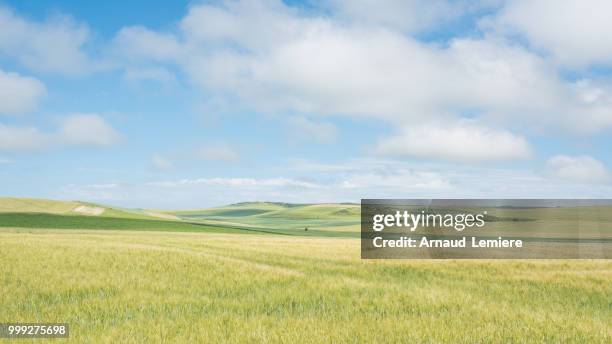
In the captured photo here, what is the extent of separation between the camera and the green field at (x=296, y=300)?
8.39m

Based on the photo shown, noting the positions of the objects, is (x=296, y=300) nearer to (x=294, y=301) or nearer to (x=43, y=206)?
(x=294, y=301)

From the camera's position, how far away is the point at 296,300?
11727 mm

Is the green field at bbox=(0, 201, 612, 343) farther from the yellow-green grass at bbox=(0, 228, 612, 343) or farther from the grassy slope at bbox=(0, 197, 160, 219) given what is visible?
the grassy slope at bbox=(0, 197, 160, 219)

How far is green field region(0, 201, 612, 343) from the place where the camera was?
8391mm

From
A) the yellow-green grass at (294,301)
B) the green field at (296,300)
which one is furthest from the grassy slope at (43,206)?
the yellow-green grass at (294,301)

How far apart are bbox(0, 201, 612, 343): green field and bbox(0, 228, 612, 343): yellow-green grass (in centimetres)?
3

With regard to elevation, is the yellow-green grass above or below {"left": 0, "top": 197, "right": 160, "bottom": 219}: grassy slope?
below

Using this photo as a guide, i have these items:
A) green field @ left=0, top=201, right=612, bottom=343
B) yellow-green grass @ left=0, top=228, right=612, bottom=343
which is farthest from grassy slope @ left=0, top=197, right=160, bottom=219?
yellow-green grass @ left=0, top=228, right=612, bottom=343

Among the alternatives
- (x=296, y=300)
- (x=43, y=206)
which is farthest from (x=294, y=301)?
(x=43, y=206)

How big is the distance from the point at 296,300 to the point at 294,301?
8cm

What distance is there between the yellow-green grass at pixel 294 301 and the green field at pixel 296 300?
3 cm

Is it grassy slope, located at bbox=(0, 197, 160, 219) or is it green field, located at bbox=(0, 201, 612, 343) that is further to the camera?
grassy slope, located at bbox=(0, 197, 160, 219)

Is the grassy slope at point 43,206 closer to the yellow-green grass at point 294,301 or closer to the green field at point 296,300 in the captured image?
the green field at point 296,300

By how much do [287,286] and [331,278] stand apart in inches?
79.9
